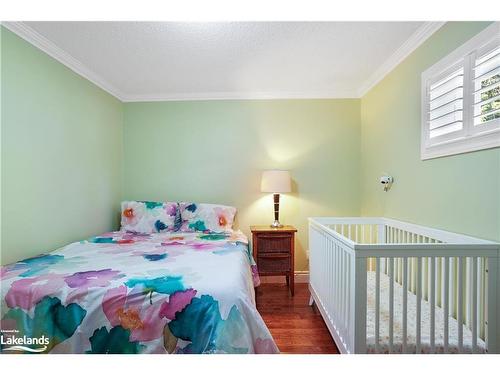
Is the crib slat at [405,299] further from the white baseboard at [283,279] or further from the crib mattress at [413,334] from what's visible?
the white baseboard at [283,279]

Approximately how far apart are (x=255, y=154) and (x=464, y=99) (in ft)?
6.89

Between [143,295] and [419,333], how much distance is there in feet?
4.54

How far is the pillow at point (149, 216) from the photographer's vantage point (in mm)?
2939

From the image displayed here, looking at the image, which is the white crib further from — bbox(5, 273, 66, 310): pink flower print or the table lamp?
bbox(5, 273, 66, 310): pink flower print

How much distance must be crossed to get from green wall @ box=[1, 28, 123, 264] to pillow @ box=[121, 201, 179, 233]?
0.86 feet

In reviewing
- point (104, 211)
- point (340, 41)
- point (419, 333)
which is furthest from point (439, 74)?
point (104, 211)

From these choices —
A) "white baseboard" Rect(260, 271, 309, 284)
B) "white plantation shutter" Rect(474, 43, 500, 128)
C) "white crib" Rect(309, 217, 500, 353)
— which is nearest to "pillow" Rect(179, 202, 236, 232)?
"white baseboard" Rect(260, 271, 309, 284)

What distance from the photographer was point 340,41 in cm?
212

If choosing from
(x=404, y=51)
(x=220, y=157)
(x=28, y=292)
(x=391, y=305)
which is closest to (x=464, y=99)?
(x=404, y=51)

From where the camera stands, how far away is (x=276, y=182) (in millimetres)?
2994

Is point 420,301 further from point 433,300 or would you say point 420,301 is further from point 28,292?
point 28,292

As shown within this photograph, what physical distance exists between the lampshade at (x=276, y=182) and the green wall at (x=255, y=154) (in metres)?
0.28
